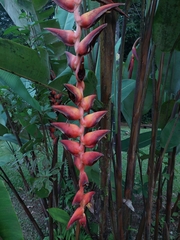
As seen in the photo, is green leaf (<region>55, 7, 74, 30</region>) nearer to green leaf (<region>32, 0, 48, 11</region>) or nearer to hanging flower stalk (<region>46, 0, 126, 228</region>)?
green leaf (<region>32, 0, 48, 11</region>)

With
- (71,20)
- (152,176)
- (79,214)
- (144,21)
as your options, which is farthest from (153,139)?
(71,20)

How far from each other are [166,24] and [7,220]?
61 cm

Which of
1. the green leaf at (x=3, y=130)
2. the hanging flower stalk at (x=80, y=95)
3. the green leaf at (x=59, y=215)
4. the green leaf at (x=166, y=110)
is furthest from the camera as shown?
the green leaf at (x=3, y=130)

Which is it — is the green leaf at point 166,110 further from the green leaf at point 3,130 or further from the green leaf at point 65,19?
the green leaf at point 3,130

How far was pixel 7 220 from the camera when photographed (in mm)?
450

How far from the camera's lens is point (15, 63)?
526 mm

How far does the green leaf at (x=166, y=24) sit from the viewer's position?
24.7 inches

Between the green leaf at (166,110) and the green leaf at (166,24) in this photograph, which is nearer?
the green leaf at (166,24)

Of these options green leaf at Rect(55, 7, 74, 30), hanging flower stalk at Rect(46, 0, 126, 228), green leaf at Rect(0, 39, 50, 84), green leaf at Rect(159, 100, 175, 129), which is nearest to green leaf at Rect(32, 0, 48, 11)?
green leaf at Rect(55, 7, 74, 30)

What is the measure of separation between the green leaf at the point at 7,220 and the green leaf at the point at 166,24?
0.54 metres

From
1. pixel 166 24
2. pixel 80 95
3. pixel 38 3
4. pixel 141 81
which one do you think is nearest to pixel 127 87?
pixel 141 81

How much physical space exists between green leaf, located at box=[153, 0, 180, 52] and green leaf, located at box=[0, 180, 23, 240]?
544 mm

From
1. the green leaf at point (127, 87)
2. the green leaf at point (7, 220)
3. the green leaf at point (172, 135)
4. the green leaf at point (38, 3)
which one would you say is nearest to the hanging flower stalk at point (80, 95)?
the green leaf at point (7, 220)

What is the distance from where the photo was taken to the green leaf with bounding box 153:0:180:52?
2.06 feet
